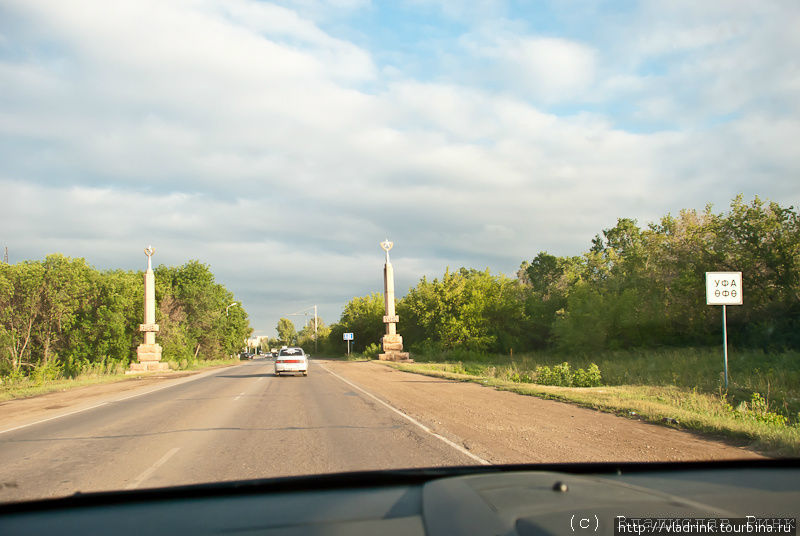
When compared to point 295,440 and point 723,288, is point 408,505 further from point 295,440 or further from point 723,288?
point 723,288

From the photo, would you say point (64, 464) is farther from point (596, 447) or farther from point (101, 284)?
point (101, 284)

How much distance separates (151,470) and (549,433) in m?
6.52

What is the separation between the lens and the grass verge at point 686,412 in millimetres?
8523

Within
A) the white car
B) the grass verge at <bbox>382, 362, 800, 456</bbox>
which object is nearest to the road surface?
the grass verge at <bbox>382, 362, 800, 456</bbox>

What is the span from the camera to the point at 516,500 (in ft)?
9.54

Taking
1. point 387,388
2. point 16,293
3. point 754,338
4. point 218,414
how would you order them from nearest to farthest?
point 218,414 < point 387,388 < point 754,338 < point 16,293

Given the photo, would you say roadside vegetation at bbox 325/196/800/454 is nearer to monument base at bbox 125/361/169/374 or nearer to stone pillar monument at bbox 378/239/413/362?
stone pillar monument at bbox 378/239/413/362

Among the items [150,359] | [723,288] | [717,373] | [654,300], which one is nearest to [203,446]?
[723,288]

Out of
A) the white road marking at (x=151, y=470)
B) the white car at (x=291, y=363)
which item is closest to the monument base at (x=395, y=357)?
the white car at (x=291, y=363)

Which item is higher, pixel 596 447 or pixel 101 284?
pixel 101 284

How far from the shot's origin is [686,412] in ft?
38.6

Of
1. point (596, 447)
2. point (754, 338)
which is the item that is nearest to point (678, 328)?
point (754, 338)

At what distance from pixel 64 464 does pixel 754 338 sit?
3090 centimetres

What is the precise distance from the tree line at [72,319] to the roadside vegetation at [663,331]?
2865cm
